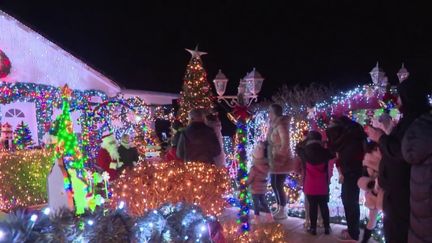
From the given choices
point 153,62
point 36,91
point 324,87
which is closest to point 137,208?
point 36,91

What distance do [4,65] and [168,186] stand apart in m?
10.9

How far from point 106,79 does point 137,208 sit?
44.2ft

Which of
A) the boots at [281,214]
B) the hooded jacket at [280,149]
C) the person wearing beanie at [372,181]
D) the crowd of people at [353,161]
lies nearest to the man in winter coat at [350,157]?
the crowd of people at [353,161]

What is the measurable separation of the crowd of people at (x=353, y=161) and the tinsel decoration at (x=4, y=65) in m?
7.26

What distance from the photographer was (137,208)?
16.6 feet

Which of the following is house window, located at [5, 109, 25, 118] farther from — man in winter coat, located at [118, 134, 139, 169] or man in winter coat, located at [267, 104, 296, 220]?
man in winter coat, located at [267, 104, 296, 220]

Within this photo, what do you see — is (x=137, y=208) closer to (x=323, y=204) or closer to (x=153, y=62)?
(x=323, y=204)

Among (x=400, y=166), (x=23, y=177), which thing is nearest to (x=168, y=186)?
(x=400, y=166)

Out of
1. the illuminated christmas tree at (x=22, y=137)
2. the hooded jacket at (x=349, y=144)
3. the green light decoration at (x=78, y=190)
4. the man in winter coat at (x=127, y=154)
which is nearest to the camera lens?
the hooded jacket at (x=349, y=144)

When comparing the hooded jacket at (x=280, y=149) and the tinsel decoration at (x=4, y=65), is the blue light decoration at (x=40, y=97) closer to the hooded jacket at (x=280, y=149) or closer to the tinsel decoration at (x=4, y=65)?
the tinsel decoration at (x=4, y=65)

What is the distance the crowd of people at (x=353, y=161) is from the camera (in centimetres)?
321

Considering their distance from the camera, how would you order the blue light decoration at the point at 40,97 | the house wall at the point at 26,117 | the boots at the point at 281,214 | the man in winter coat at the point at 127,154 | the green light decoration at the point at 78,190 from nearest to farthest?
the green light decoration at the point at 78,190, the boots at the point at 281,214, the man in winter coat at the point at 127,154, the blue light decoration at the point at 40,97, the house wall at the point at 26,117

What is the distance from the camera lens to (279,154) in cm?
701

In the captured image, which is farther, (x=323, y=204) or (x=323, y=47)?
(x=323, y=47)
